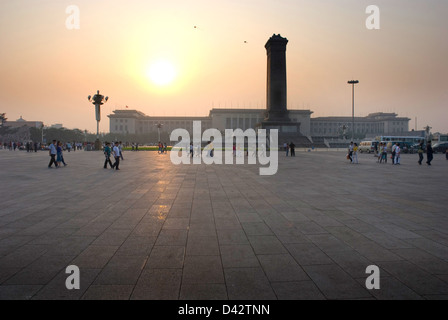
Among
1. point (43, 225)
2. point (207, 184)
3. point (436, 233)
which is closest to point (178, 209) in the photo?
point (43, 225)

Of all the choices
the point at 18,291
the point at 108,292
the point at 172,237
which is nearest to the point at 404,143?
the point at 172,237

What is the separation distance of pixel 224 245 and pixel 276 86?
4893 cm

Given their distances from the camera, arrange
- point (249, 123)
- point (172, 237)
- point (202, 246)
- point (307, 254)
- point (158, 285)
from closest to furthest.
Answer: point (158, 285)
point (307, 254)
point (202, 246)
point (172, 237)
point (249, 123)

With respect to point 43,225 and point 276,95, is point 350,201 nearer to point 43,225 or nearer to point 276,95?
point 43,225

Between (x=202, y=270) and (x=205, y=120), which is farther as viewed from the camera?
(x=205, y=120)

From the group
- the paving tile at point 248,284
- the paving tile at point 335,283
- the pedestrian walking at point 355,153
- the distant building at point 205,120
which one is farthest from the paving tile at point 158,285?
the distant building at point 205,120

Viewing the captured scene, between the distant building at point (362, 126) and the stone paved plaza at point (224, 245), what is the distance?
396 feet

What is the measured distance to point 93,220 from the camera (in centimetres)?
627

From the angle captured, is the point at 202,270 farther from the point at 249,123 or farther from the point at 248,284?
the point at 249,123

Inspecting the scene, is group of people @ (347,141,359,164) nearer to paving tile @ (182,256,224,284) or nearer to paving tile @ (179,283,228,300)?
paving tile @ (182,256,224,284)

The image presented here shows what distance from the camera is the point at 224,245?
15.7ft

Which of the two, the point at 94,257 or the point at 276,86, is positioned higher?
the point at 276,86

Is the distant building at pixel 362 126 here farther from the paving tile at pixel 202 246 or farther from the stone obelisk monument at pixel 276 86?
the paving tile at pixel 202 246
